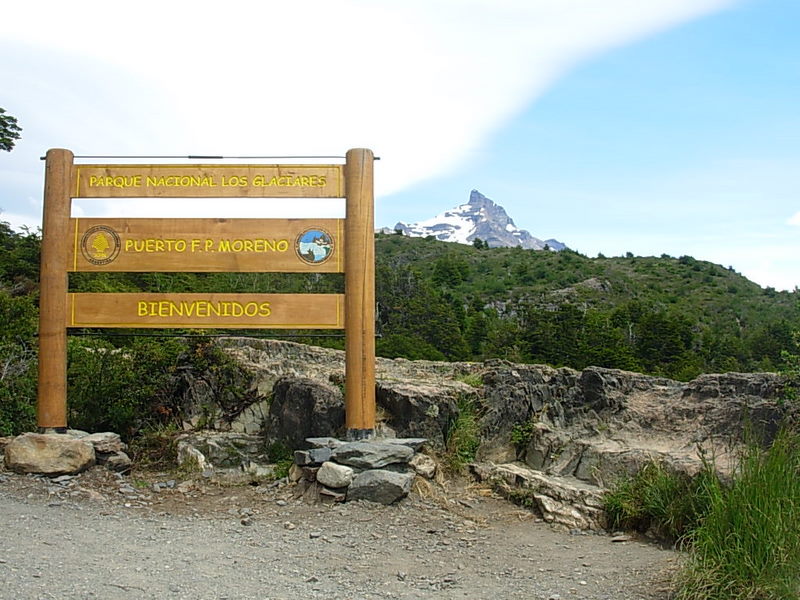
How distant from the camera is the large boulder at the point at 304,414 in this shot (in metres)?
7.94

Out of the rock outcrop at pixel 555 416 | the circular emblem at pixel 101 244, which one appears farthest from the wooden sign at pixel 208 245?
the rock outcrop at pixel 555 416

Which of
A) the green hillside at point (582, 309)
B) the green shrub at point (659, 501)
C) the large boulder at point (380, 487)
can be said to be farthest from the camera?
the green hillside at point (582, 309)

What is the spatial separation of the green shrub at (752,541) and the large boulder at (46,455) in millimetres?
5748

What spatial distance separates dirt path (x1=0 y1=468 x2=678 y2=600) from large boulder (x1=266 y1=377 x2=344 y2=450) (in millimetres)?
854

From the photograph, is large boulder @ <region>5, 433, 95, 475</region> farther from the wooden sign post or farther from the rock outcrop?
the rock outcrop

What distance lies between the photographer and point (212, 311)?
25.6 ft

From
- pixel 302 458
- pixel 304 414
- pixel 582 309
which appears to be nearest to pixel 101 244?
pixel 304 414

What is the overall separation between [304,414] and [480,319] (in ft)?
97.8

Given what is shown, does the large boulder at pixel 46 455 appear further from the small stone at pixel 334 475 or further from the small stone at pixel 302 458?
the small stone at pixel 334 475

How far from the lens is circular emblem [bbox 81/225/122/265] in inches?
313

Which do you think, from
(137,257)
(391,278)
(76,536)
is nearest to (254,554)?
(76,536)

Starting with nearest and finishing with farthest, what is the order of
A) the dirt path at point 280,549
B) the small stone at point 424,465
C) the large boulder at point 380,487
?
the dirt path at point 280,549
the large boulder at point 380,487
the small stone at point 424,465

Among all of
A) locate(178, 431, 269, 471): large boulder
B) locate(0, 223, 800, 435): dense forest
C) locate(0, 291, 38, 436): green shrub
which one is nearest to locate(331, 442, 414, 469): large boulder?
locate(0, 223, 800, 435): dense forest

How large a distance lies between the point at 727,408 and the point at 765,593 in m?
4.34
